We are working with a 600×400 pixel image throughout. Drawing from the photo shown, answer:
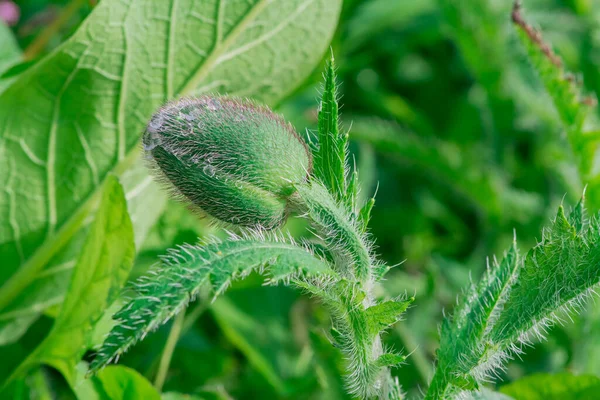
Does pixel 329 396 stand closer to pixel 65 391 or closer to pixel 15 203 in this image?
pixel 65 391

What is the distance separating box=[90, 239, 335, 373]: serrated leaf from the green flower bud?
0.46 feet

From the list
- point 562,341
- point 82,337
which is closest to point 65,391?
point 82,337

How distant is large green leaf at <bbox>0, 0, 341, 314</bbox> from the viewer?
1670mm

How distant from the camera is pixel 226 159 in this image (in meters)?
1.21

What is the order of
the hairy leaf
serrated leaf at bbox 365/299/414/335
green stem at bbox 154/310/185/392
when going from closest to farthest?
serrated leaf at bbox 365/299/414/335, the hairy leaf, green stem at bbox 154/310/185/392

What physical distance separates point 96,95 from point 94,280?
1.65ft

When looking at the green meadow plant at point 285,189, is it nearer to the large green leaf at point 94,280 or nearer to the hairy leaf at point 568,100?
the large green leaf at point 94,280

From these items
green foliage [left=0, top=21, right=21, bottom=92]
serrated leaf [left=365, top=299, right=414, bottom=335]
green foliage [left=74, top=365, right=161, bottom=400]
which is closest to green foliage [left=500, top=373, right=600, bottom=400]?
serrated leaf [left=365, top=299, right=414, bottom=335]

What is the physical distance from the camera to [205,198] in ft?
4.04

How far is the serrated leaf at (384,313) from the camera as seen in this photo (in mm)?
1155

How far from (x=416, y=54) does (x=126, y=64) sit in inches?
83.1

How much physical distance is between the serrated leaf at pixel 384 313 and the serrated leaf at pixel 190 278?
122 millimetres

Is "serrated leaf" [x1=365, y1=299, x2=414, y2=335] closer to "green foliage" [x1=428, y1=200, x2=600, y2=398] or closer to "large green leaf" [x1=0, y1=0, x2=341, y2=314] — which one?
"green foliage" [x1=428, y1=200, x2=600, y2=398]

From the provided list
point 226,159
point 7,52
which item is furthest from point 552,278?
point 7,52
